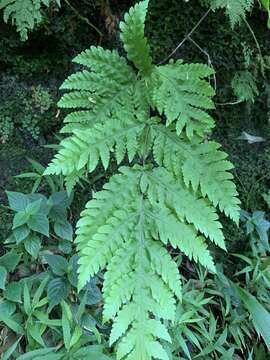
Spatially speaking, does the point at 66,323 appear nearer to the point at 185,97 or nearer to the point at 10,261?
the point at 10,261

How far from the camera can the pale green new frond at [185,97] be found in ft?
5.91

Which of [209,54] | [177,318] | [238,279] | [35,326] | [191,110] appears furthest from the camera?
[238,279]

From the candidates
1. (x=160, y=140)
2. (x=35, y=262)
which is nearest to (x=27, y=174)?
(x=35, y=262)

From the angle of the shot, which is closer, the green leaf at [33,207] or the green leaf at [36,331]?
the green leaf at [36,331]

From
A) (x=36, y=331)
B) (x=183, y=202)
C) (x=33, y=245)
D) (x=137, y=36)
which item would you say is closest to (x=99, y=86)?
(x=137, y=36)

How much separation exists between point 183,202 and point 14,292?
793mm

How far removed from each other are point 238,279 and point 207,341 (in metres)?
0.46

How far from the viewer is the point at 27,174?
226 centimetres

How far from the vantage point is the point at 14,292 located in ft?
6.86

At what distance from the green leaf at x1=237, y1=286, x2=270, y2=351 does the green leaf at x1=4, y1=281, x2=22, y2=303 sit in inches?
39.7

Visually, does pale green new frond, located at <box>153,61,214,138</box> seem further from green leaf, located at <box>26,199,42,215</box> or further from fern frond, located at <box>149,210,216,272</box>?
green leaf, located at <box>26,199,42,215</box>

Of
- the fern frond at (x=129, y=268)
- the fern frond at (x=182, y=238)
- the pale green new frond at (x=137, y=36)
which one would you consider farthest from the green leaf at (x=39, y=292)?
the pale green new frond at (x=137, y=36)

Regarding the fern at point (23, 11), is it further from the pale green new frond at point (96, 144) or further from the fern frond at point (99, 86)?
the pale green new frond at point (96, 144)

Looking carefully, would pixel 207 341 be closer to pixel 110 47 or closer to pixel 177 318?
pixel 177 318
